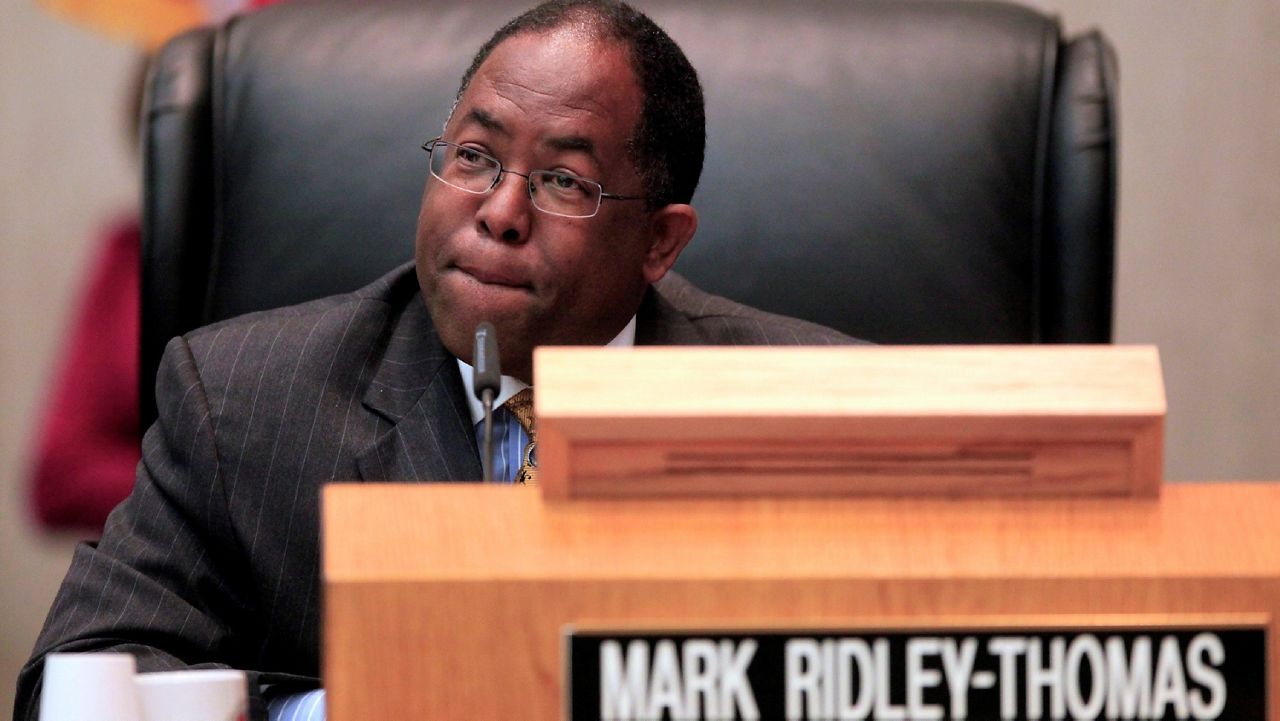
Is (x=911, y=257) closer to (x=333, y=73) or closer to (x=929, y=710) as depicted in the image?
(x=333, y=73)

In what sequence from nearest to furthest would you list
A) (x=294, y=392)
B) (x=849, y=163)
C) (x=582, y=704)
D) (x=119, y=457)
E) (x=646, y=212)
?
(x=582, y=704), (x=294, y=392), (x=646, y=212), (x=849, y=163), (x=119, y=457)

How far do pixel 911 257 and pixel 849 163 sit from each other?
0.45ft

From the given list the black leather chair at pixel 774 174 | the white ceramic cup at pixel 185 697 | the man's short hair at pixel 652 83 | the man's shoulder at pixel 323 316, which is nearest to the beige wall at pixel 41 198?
the black leather chair at pixel 774 174

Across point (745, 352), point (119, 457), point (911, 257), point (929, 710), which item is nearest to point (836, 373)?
point (745, 352)

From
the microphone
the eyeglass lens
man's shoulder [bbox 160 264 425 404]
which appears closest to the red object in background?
man's shoulder [bbox 160 264 425 404]

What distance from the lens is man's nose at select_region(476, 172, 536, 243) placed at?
1555mm

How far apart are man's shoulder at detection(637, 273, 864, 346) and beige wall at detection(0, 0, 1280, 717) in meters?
0.94

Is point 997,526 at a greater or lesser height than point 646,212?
lesser

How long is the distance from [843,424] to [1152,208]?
187 centimetres

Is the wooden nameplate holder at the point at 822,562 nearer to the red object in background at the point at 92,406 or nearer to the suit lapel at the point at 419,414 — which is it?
the suit lapel at the point at 419,414

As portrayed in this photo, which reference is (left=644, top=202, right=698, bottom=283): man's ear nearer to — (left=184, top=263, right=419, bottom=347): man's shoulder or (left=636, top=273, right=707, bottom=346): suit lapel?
(left=636, top=273, right=707, bottom=346): suit lapel

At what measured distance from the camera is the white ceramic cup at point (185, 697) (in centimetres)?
94

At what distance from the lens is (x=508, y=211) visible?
156 centimetres

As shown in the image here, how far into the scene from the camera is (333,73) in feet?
6.01
